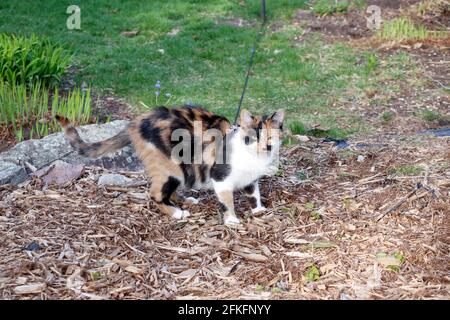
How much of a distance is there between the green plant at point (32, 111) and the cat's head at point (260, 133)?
2239 mm

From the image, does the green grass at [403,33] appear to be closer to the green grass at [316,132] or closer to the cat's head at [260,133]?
the green grass at [316,132]

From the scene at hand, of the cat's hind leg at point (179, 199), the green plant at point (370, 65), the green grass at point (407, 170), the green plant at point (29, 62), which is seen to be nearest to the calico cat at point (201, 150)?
the cat's hind leg at point (179, 199)

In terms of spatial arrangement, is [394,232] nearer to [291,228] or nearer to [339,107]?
[291,228]

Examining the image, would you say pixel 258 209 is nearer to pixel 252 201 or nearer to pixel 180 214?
pixel 252 201

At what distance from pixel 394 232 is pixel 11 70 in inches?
169

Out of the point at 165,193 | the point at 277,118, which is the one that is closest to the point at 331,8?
the point at 277,118

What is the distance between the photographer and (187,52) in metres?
8.42

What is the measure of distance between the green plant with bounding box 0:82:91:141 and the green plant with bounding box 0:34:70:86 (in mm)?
176

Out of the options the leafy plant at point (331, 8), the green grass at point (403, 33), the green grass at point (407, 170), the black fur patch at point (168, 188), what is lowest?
the black fur patch at point (168, 188)

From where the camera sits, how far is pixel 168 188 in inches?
171

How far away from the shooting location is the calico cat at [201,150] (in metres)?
4.15

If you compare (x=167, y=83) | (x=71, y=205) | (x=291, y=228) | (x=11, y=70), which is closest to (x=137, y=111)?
(x=167, y=83)

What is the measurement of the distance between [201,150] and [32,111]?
96.8 inches
